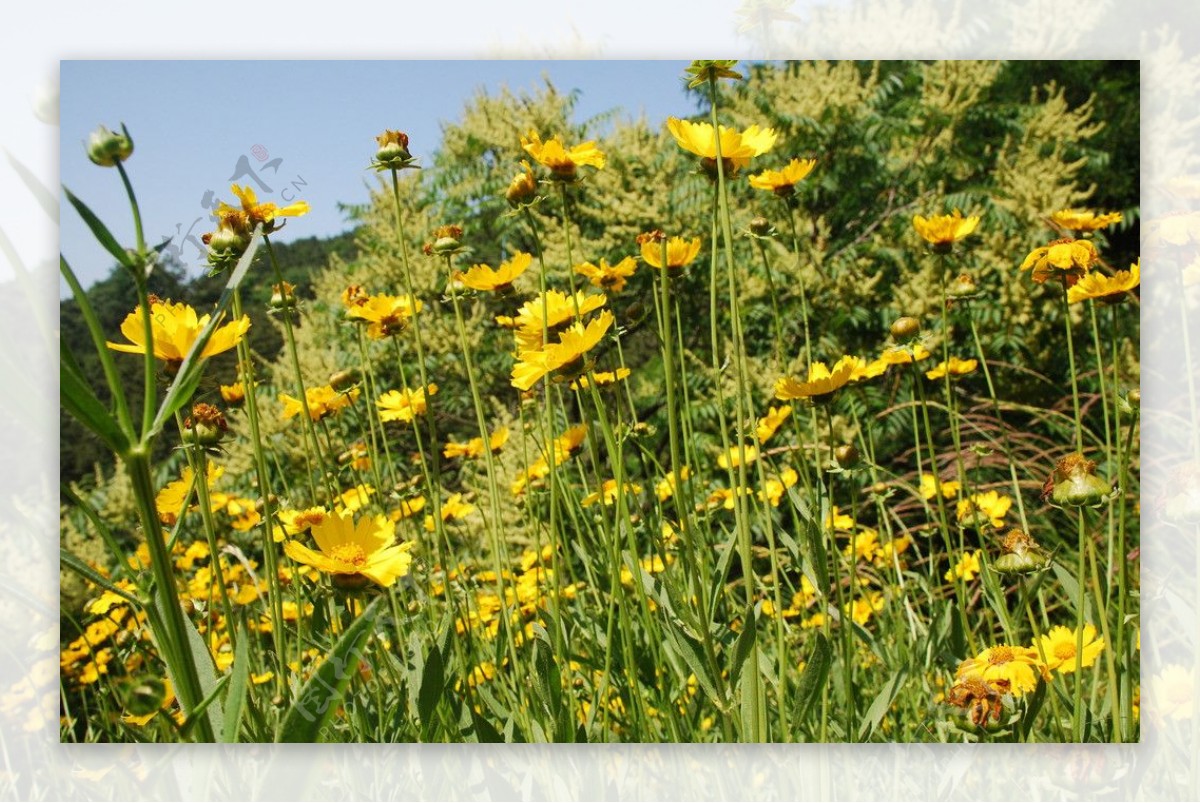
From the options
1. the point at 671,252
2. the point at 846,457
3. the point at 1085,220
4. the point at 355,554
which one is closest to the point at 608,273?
the point at 671,252

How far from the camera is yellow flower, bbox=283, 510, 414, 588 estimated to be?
616 mm

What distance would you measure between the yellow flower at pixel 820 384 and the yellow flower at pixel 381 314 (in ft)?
1.14

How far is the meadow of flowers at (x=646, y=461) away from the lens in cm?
69

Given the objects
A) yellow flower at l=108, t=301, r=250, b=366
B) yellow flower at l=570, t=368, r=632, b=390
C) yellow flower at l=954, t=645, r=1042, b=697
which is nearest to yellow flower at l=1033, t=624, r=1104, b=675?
yellow flower at l=954, t=645, r=1042, b=697

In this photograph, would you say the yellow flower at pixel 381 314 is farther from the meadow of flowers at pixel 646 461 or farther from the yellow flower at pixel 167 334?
the yellow flower at pixel 167 334

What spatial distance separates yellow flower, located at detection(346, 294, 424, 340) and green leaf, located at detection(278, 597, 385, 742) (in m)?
0.46

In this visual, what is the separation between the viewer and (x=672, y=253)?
0.87 metres

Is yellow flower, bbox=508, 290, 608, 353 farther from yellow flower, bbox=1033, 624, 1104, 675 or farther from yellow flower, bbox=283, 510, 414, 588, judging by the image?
yellow flower, bbox=1033, 624, 1104, 675

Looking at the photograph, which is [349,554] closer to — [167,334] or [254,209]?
[167,334]

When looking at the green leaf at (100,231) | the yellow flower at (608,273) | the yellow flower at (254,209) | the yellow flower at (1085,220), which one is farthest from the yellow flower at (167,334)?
the yellow flower at (1085,220)

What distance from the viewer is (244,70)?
106 cm

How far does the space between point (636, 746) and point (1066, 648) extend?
417mm

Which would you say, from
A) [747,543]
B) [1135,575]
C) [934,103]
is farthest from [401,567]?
[934,103]

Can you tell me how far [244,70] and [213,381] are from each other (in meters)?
0.43
